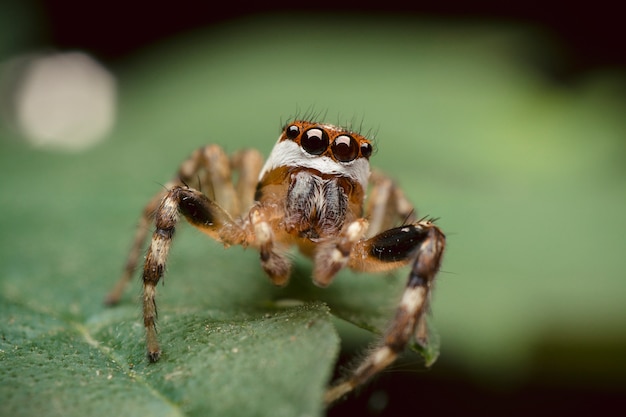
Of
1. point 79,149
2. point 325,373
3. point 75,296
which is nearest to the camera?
point 325,373

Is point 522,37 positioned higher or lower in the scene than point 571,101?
higher

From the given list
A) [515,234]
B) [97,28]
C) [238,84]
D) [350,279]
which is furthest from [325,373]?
[97,28]

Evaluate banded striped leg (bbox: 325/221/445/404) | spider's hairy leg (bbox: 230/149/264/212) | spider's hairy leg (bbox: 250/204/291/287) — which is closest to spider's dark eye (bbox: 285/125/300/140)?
spider's hairy leg (bbox: 250/204/291/287)

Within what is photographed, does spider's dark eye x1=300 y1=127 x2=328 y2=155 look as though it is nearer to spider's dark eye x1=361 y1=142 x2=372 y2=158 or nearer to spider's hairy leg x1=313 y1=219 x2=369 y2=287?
spider's dark eye x1=361 y1=142 x2=372 y2=158

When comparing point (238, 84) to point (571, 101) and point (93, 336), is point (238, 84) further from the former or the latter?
point (93, 336)

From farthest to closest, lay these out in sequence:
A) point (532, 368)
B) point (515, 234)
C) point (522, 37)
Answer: point (522, 37) → point (515, 234) → point (532, 368)

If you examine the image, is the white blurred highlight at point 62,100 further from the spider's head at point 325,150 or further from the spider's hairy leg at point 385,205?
the spider's head at point 325,150
